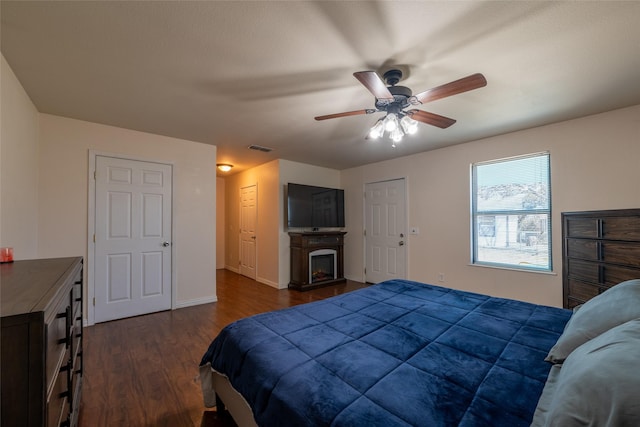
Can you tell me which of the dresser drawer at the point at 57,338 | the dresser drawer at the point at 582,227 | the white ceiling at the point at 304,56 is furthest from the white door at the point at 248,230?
the dresser drawer at the point at 582,227

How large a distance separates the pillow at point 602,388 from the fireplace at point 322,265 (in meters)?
4.18

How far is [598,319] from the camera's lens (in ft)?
3.67

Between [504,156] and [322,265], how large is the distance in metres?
3.44

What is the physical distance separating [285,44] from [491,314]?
229cm

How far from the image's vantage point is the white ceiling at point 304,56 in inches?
58.7

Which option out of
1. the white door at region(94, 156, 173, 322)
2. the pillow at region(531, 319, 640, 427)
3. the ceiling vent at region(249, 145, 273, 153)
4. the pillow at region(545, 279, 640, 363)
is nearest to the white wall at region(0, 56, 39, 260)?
the white door at region(94, 156, 173, 322)

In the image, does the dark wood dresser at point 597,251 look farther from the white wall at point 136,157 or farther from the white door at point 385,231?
the white wall at point 136,157

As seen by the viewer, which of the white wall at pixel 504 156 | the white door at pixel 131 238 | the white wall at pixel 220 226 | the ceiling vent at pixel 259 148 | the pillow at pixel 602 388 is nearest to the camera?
the pillow at pixel 602 388

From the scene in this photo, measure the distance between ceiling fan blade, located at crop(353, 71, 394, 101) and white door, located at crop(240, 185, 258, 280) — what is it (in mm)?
3982

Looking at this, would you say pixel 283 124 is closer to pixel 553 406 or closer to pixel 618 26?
pixel 618 26

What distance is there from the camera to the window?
3254 mm

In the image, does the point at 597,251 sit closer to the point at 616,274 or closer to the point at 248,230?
the point at 616,274

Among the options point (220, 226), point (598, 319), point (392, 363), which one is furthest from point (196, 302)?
point (598, 319)

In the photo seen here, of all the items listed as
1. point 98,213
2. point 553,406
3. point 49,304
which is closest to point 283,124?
point 98,213
